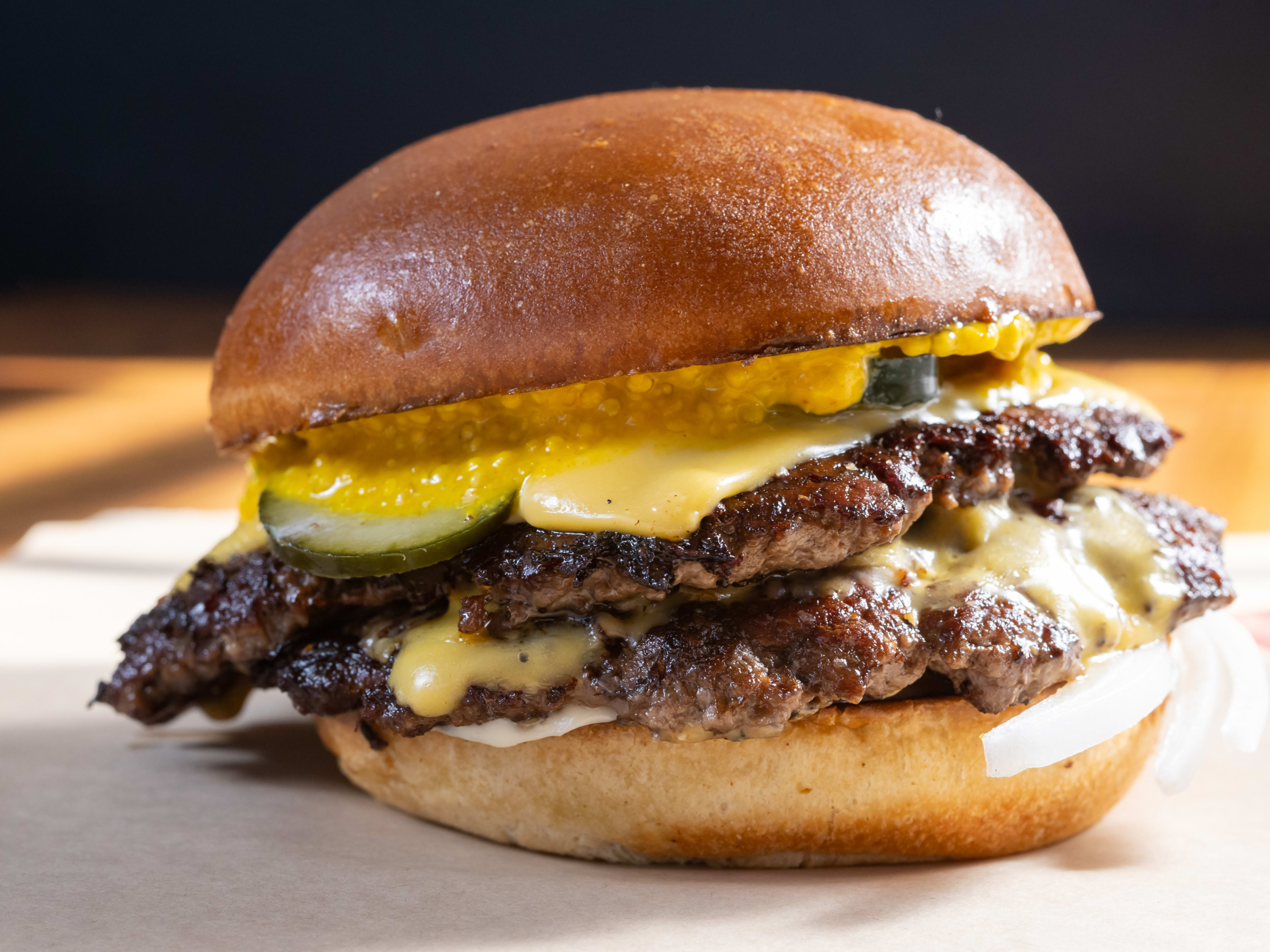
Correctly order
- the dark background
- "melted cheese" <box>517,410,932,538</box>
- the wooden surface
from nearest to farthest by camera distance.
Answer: "melted cheese" <box>517,410,932,538</box>
the wooden surface
the dark background

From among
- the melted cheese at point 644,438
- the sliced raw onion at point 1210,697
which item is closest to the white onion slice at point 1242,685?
the sliced raw onion at point 1210,697

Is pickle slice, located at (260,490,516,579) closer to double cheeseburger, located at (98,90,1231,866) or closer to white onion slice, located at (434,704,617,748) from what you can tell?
double cheeseburger, located at (98,90,1231,866)

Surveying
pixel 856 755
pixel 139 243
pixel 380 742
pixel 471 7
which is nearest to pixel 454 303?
pixel 380 742

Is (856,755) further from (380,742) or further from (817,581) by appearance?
(380,742)

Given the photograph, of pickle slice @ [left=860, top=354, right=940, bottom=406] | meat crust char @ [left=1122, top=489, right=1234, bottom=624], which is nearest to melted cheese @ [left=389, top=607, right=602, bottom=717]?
pickle slice @ [left=860, top=354, right=940, bottom=406]

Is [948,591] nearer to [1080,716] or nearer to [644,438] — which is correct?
[1080,716]

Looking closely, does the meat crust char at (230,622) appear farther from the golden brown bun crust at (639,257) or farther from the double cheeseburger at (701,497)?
the golden brown bun crust at (639,257)

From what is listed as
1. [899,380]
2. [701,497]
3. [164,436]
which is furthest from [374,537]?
[164,436]
